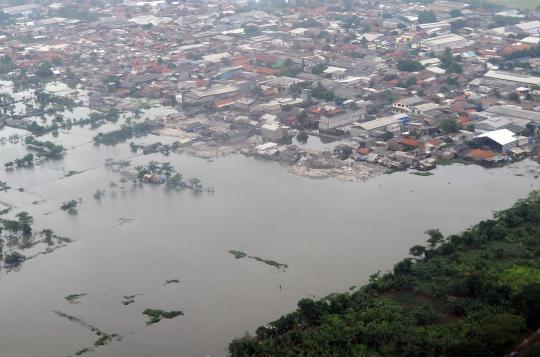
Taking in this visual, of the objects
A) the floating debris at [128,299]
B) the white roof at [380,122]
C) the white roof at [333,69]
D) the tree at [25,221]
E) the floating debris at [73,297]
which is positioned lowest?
the floating debris at [128,299]

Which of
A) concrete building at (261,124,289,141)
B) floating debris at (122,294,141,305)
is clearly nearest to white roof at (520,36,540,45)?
concrete building at (261,124,289,141)

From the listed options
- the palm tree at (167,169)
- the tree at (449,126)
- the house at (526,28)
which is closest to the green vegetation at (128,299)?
the palm tree at (167,169)

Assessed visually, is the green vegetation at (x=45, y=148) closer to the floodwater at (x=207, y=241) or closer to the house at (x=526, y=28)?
the floodwater at (x=207, y=241)

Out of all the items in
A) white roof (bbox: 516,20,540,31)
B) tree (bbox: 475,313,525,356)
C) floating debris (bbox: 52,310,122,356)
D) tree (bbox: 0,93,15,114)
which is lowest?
white roof (bbox: 516,20,540,31)

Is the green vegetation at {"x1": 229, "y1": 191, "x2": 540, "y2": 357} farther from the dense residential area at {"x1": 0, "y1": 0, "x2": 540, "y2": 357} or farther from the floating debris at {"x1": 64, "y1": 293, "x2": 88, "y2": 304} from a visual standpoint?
the floating debris at {"x1": 64, "y1": 293, "x2": 88, "y2": 304}

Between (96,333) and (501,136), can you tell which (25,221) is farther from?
(501,136)

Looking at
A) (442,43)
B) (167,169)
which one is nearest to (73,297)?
(167,169)
